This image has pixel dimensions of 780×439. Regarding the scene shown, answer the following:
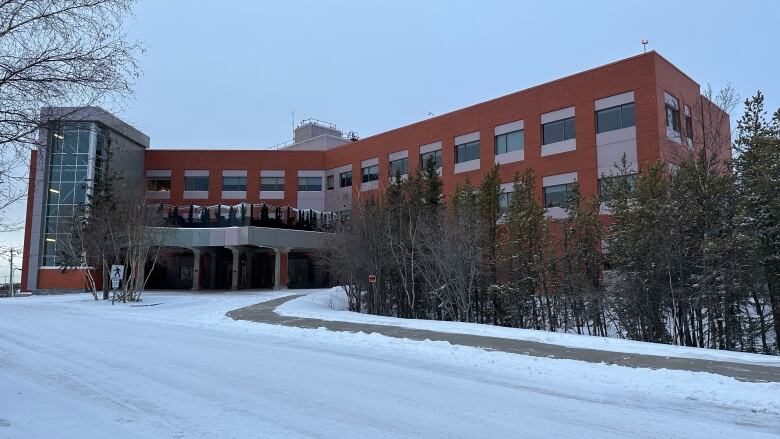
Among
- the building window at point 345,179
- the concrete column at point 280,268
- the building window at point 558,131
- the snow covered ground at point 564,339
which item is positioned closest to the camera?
the snow covered ground at point 564,339

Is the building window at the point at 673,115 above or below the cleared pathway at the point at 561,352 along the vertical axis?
above

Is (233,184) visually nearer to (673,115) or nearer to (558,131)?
(558,131)

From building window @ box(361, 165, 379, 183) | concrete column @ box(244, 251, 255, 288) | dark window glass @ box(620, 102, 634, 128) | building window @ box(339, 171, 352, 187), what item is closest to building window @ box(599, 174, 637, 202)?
dark window glass @ box(620, 102, 634, 128)

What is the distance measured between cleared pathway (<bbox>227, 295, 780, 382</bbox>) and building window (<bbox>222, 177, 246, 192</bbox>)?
3926cm

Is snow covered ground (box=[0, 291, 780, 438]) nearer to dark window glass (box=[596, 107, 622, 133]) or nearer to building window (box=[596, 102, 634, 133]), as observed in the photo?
building window (box=[596, 102, 634, 133])

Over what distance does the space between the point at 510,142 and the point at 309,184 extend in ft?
77.6

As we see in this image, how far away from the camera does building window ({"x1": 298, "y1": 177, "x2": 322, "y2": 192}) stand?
5657 centimetres

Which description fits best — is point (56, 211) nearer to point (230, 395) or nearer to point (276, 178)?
point (276, 178)

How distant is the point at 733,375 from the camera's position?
9172 millimetres

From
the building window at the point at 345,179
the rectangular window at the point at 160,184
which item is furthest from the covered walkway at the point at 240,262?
the rectangular window at the point at 160,184

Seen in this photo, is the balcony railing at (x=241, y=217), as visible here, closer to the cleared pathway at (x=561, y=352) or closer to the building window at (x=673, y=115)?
the building window at (x=673, y=115)

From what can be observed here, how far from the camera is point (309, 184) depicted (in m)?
56.6

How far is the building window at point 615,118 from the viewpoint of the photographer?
33188 millimetres

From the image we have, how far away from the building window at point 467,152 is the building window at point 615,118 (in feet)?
31.2
